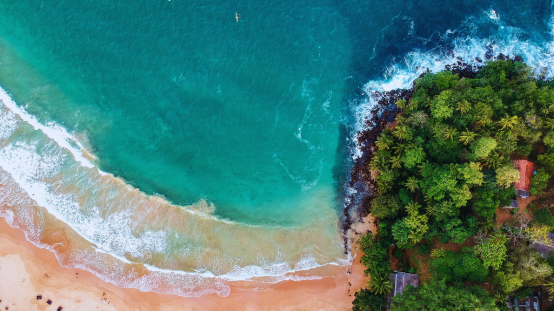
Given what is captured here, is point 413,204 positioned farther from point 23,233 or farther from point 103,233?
point 23,233

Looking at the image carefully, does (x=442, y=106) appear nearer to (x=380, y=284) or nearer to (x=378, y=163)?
(x=378, y=163)

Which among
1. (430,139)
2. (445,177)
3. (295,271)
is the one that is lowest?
(295,271)

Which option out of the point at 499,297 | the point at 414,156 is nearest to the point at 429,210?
the point at 414,156

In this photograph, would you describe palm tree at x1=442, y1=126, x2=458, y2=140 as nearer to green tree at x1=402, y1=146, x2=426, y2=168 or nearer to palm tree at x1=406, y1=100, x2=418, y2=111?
green tree at x1=402, y1=146, x2=426, y2=168

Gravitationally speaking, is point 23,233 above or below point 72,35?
below

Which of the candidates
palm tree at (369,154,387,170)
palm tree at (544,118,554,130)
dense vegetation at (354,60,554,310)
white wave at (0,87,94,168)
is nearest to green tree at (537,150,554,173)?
dense vegetation at (354,60,554,310)

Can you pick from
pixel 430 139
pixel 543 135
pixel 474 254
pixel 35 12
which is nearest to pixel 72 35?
pixel 35 12

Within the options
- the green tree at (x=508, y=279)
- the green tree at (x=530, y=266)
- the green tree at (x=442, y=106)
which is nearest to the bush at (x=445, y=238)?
the green tree at (x=508, y=279)
